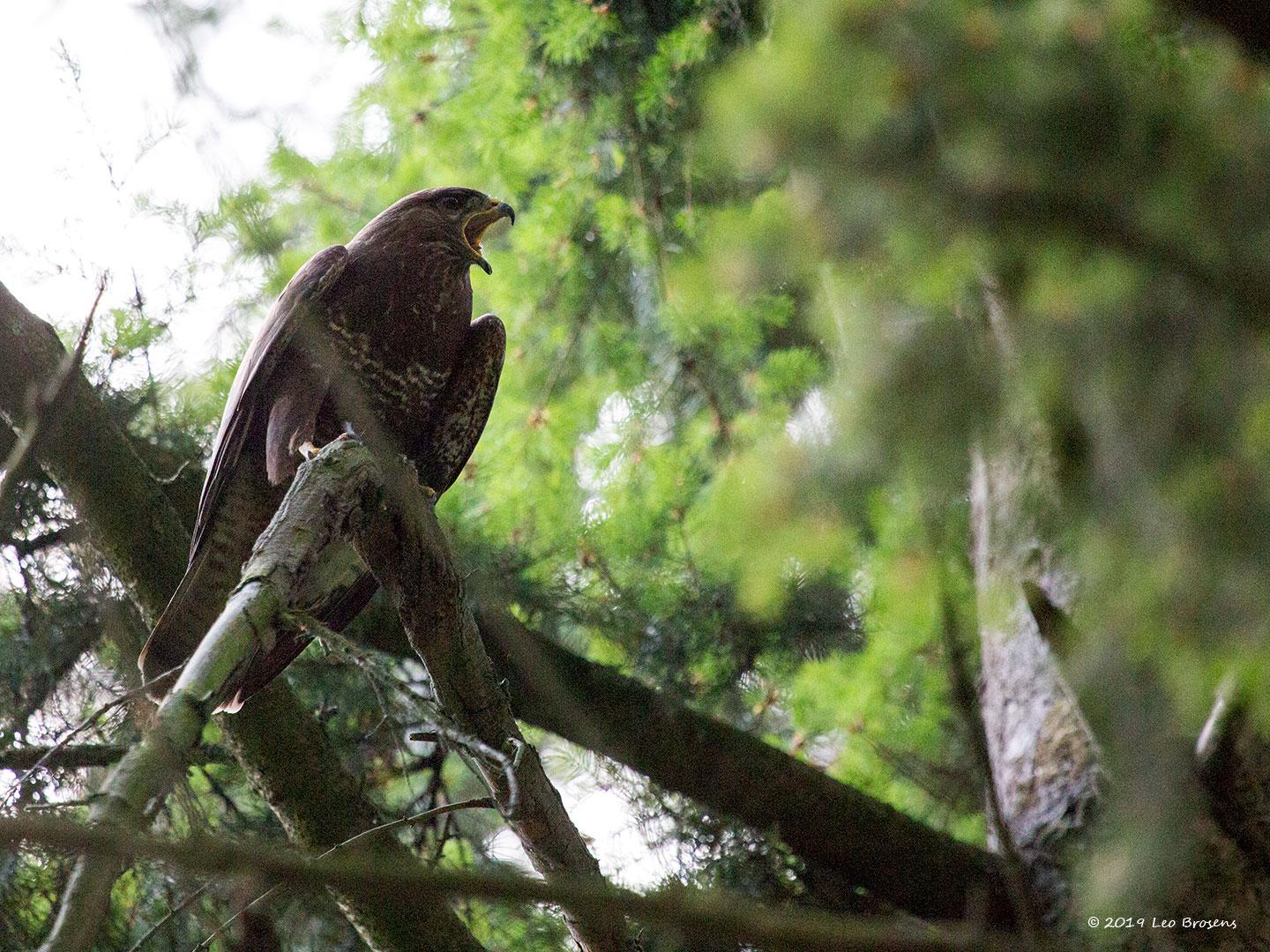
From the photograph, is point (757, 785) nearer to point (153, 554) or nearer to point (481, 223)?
point (153, 554)

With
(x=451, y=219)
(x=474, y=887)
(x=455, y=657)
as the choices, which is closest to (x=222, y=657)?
(x=474, y=887)

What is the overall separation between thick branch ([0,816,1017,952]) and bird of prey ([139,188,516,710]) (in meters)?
1.83

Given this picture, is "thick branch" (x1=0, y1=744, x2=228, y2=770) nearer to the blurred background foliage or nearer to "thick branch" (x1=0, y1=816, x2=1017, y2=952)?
the blurred background foliage

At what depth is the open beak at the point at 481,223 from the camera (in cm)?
376

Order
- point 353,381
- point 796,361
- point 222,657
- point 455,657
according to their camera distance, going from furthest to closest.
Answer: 1. point 796,361
2. point 353,381
3. point 455,657
4. point 222,657

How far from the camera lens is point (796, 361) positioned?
4.90m

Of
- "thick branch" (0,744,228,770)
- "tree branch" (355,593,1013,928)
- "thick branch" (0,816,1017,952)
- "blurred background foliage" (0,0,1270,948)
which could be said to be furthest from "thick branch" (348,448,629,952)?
"thick branch" (0,816,1017,952)

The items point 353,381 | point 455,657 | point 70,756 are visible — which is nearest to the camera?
point 455,657

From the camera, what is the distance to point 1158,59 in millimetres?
2227

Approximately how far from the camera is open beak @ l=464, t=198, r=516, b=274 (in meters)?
3.76

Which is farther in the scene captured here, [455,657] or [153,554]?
[153,554]

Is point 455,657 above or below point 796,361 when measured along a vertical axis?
below

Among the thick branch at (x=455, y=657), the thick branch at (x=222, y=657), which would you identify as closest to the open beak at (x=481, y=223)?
the thick branch at (x=455, y=657)

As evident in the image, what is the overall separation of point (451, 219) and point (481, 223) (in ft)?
0.44
